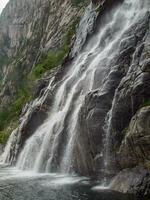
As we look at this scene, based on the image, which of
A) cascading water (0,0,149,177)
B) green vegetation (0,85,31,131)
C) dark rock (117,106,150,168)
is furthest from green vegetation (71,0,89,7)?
dark rock (117,106,150,168)

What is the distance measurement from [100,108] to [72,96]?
10026 mm

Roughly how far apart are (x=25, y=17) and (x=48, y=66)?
7699 centimetres

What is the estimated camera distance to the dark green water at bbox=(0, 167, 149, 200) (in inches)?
1056

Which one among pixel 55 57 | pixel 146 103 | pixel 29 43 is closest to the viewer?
pixel 146 103

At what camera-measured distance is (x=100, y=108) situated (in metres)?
33.4

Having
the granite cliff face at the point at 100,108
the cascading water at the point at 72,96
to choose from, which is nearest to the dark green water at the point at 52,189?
the granite cliff face at the point at 100,108

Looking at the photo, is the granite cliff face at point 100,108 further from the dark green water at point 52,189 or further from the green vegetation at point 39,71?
the green vegetation at point 39,71

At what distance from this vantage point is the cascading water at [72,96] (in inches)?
1510

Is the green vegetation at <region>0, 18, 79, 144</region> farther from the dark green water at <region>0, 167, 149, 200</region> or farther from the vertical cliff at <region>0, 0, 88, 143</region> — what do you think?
the dark green water at <region>0, 167, 149, 200</region>

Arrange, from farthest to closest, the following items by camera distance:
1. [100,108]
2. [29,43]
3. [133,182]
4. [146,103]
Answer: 1. [29,43]
2. [100,108]
3. [146,103]
4. [133,182]

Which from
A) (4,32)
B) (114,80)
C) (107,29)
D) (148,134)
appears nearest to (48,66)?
(107,29)

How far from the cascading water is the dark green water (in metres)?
3.10

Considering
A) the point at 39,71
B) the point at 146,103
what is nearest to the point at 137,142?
the point at 146,103

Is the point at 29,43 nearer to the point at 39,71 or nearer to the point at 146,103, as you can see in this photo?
the point at 39,71
